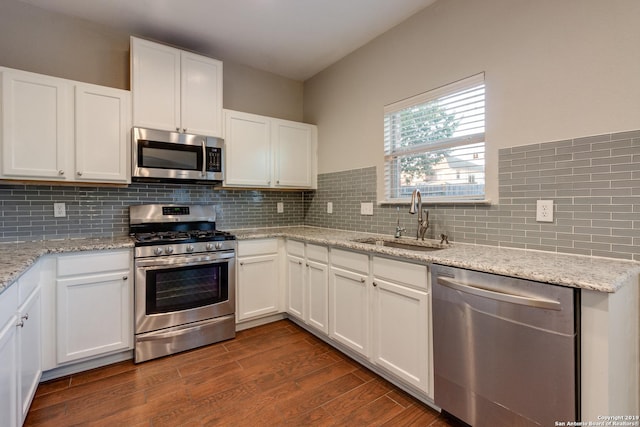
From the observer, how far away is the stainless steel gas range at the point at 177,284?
233 cm

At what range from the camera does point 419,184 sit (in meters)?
2.48

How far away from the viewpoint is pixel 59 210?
2469 mm

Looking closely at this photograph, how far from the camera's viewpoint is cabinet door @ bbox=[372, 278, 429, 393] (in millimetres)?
1775

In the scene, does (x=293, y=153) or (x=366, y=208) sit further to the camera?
(x=293, y=153)

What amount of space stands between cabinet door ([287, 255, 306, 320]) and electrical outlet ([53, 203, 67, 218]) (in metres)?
1.88

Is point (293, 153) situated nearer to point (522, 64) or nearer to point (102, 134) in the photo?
point (102, 134)

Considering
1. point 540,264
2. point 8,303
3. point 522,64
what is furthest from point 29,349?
point 522,64

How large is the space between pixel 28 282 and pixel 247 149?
1925 millimetres

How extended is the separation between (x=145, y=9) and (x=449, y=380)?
3.26 meters

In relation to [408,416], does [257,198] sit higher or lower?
higher

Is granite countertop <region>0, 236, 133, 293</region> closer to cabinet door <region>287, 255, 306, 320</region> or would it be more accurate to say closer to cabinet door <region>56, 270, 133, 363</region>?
cabinet door <region>56, 270, 133, 363</region>

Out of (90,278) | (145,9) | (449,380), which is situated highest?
(145,9)

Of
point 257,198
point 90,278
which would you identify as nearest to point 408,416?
point 90,278

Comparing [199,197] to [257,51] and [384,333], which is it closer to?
[257,51]
